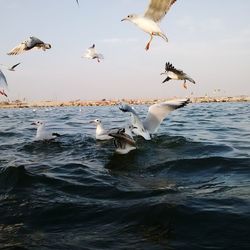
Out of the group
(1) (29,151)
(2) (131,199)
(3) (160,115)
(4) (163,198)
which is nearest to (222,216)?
(4) (163,198)

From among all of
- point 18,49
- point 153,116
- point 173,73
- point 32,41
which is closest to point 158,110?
point 153,116

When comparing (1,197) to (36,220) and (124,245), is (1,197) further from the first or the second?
(124,245)

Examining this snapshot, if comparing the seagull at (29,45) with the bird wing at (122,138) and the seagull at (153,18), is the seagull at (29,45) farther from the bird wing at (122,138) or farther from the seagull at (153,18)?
the seagull at (153,18)

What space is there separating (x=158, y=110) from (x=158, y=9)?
3256mm

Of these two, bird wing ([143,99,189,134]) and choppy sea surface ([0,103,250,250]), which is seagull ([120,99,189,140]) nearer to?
bird wing ([143,99,189,134])

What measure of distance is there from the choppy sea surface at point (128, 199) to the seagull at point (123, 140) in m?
0.22

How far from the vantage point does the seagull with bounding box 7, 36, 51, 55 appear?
1234 cm

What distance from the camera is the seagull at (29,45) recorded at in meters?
12.3

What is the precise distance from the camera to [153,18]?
28.0 ft

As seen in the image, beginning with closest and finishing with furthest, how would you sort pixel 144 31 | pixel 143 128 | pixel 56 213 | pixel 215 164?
pixel 56 213
pixel 144 31
pixel 215 164
pixel 143 128

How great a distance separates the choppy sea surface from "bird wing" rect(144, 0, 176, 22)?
11.1 ft

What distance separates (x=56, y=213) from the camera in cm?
629

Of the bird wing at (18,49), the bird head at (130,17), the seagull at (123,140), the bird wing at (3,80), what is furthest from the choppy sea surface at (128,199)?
the bird head at (130,17)

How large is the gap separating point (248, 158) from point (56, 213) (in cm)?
564
